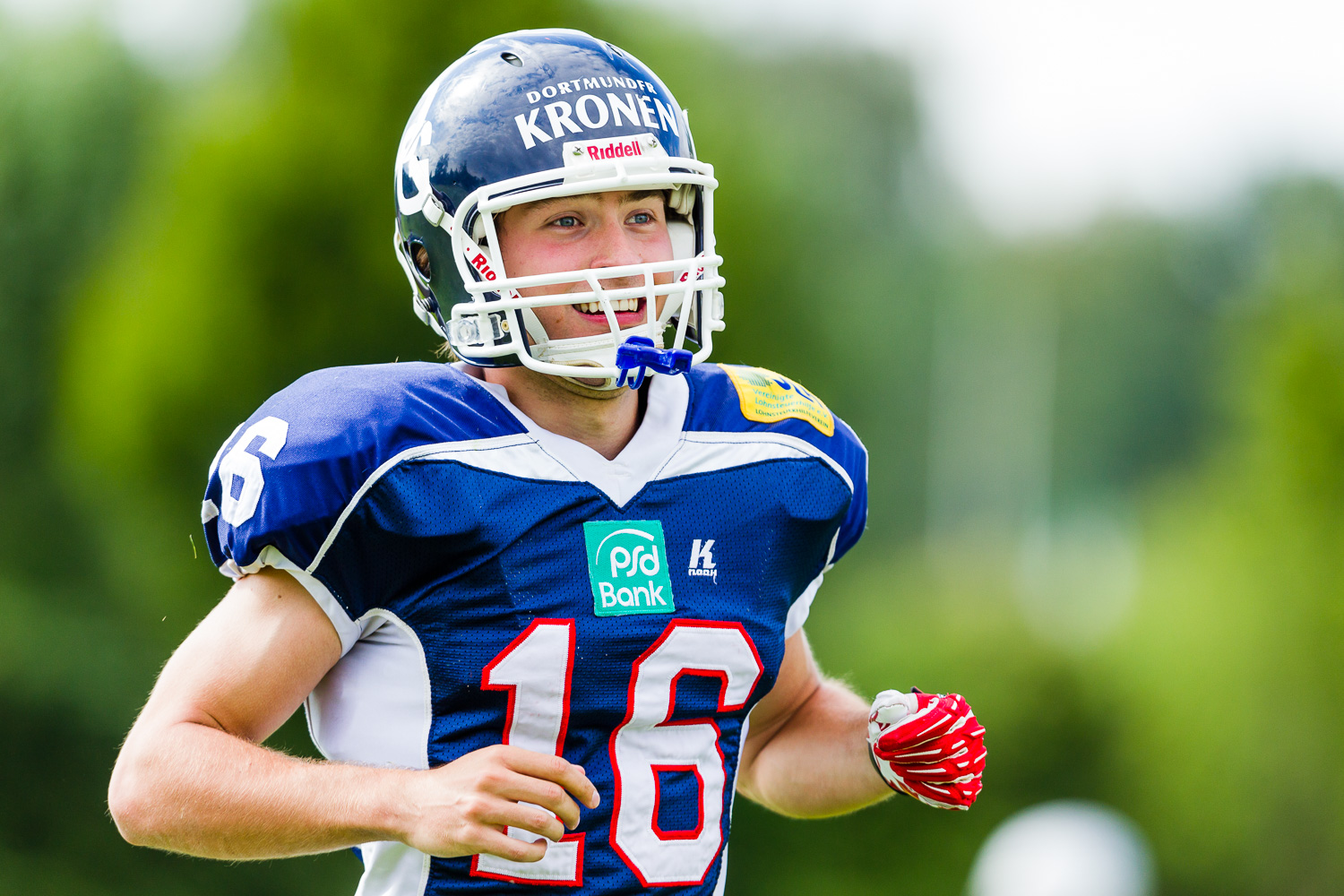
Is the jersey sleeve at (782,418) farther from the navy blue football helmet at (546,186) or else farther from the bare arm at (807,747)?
the bare arm at (807,747)

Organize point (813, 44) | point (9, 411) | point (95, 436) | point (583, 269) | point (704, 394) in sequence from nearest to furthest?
point (583, 269)
point (704, 394)
point (95, 436)
point (9, 411)
point (813, 44)

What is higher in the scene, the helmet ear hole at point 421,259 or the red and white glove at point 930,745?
the helmet ear hole at point 421,259

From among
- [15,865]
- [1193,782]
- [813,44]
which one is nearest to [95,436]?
[15,865]

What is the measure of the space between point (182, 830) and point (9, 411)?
7.27 m

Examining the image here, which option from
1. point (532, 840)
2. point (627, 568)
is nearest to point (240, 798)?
point (532, 840)

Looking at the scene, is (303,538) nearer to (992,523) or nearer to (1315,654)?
(1315,654)

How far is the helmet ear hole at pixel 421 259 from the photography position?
235 cm

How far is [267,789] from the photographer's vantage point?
181 centimetres

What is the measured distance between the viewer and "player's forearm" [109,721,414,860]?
1.80 meters

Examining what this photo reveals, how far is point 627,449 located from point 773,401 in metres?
0.35

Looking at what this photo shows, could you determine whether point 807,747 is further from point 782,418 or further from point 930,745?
point 782,418

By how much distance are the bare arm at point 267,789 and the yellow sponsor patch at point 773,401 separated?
835 mm

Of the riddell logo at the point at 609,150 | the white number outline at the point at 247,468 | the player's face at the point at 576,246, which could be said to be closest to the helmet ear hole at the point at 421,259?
the player's face at the point at 576,246

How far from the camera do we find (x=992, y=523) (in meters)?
28.5
